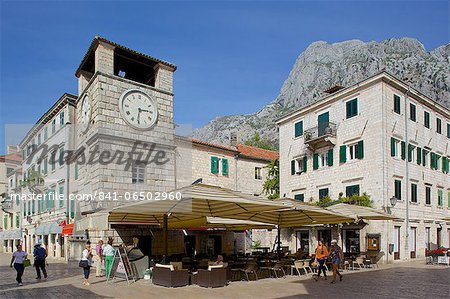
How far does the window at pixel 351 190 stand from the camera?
85.8 feet

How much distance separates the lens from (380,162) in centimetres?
2480

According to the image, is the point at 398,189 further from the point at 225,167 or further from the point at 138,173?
the point at 138,173

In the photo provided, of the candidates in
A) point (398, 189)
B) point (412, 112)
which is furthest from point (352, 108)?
point (398, 189)

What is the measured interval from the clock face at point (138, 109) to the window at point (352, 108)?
40.8 ft

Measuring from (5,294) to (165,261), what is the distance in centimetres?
476

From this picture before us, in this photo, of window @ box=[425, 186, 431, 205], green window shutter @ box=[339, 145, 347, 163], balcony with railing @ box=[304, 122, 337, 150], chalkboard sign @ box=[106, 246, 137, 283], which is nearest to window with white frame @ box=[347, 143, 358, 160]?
green window shutter @ box=[339, 145, 347, 163]

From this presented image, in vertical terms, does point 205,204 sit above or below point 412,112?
below

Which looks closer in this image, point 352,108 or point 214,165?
point 352,108

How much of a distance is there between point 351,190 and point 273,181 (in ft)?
32.0

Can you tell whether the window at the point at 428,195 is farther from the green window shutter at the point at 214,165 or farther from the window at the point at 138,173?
Result: the window at the point at 138,173

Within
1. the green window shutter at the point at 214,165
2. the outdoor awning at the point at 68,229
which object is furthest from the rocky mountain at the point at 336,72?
the outdoor awning at the point at 68,229

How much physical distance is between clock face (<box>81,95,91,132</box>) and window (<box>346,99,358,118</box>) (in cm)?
1625

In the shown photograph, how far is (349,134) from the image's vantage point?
1073 inches

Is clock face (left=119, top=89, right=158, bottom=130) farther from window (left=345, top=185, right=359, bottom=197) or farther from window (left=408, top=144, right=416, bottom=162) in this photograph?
window (left=408, top=144, right=416, bottom=162)
